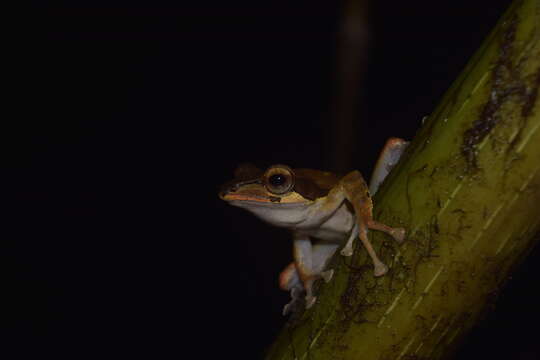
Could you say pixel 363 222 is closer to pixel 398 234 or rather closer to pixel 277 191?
pixel 398 234

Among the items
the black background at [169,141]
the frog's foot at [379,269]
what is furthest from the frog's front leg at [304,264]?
the black background at [169,141]

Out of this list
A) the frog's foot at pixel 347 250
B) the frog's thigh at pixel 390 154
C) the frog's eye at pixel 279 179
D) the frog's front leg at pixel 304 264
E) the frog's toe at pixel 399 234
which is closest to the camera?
the frog's toe at pixel 399 234

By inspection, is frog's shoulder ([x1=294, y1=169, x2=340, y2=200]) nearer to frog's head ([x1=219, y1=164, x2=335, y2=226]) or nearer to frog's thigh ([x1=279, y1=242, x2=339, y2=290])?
frog's head ([x1=219, y1=164, x2=335, y2=226])

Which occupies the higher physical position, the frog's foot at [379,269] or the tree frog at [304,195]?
the tree frog at [304,195]

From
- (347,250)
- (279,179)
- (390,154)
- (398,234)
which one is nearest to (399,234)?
(398,234)

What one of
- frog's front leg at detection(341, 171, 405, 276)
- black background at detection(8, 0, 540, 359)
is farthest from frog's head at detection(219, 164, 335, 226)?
black background at detection(8, 0, 540, 359)

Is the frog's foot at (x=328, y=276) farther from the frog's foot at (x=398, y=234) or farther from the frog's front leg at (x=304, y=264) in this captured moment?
the frog's front leg at (x=304, y=264)

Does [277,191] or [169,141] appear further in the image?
[169,141]
